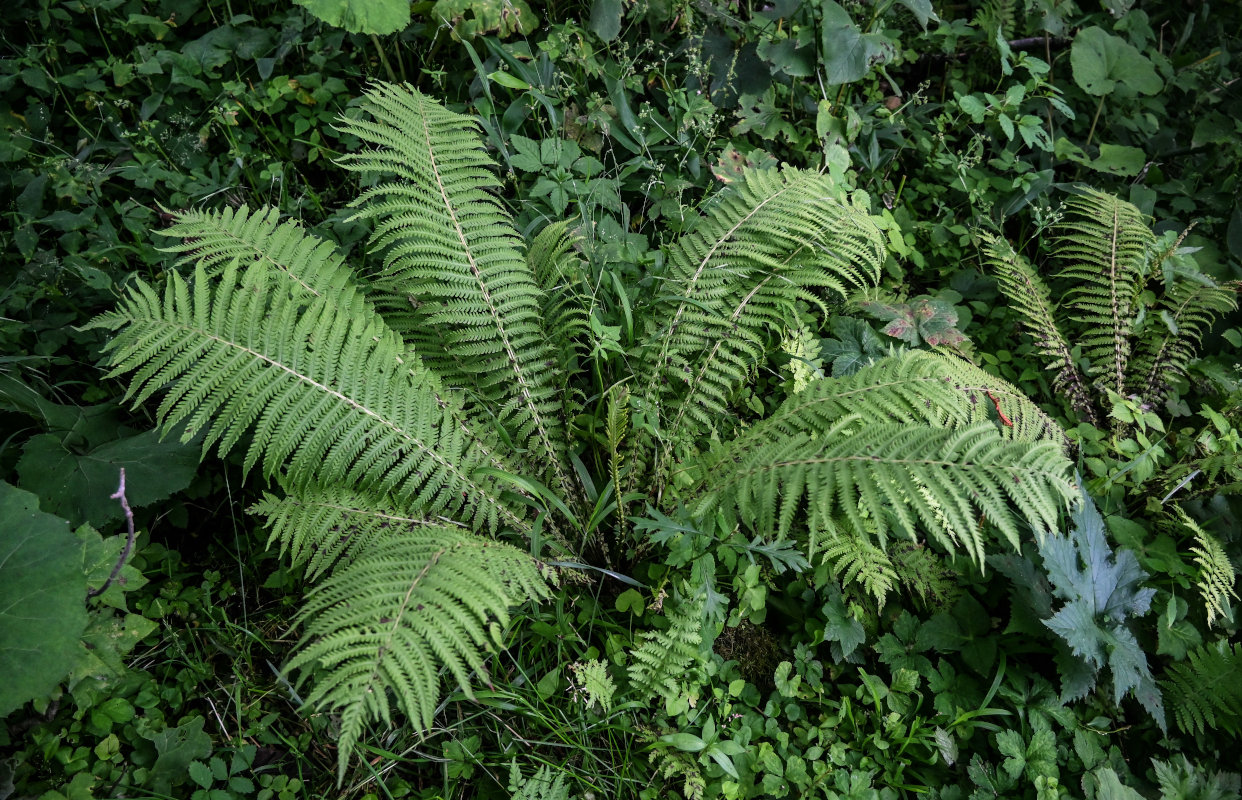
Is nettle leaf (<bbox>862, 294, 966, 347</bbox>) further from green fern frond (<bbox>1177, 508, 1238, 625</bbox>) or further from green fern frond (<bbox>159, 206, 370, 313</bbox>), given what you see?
green fern frond (<bbox>159, 206, 370, 313</bbox>)

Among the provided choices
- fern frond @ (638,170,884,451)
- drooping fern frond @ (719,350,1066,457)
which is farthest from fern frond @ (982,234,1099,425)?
fern frond @ (638,170,884,451)

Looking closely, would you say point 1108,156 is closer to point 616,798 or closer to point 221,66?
point 616,798

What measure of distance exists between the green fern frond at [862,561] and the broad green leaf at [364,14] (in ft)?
6.66

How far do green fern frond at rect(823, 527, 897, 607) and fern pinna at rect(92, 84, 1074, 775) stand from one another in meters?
0.02

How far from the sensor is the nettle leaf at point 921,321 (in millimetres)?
2395

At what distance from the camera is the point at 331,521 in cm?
174

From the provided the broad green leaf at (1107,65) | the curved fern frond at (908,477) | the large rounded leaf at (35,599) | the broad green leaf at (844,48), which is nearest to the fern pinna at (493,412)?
the curved fern frond at (908,477)

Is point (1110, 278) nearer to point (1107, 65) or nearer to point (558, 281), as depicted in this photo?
point (1107, 65)

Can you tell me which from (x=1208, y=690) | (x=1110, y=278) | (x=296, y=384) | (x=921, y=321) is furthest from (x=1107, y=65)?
(x=296, y=384)

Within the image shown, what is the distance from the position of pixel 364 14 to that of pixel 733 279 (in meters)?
1.43

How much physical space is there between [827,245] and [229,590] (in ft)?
6.17

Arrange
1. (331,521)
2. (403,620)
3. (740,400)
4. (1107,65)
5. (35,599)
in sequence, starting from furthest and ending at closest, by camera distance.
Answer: (1107,65)
(740,400)
(331,521)
(35,599)
(403,620)

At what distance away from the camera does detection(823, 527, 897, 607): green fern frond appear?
1875mm

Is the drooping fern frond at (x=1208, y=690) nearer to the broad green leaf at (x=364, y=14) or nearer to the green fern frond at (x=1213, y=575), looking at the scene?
the green fern frond at (x=1213, y=575)
